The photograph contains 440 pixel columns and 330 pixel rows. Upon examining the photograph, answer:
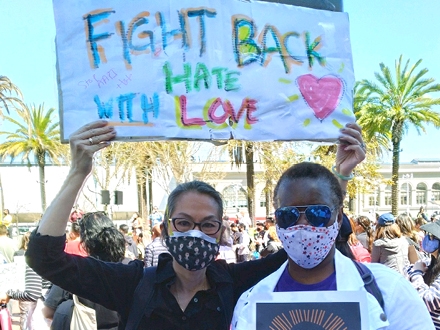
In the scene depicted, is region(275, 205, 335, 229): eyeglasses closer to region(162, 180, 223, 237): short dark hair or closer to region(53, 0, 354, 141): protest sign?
region(162, 180, 223, 237): short dark hair

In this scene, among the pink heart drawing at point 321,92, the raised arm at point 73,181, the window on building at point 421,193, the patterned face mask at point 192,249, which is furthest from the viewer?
the window on building at point 421,193

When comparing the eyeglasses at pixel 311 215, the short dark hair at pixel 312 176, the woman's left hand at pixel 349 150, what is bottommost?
the eyeglasses at pixel 311 215

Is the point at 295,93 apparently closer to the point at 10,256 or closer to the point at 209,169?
the point at 10,256

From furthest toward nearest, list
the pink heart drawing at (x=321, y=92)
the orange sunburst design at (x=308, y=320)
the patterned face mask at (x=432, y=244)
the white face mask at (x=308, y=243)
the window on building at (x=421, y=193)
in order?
the window on building at (x=421, y=193), the patterned face mask at (x=432, y=244), the pink heart drawing at (x=321, y=92), the white face mask at (x=308, y=243), the orange sunburst design at (x=308, y=320)

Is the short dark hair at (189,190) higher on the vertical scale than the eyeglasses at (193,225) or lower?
higher

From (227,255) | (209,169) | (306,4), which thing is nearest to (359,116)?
(209,169)

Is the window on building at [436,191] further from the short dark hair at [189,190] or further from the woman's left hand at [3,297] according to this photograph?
the short dark hair at [189,190]

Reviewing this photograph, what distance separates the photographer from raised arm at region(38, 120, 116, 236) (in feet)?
6.43

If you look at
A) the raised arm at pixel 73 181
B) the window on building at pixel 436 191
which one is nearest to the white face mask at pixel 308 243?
the raised arm at pixel 73 181

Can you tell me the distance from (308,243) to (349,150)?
87 cm

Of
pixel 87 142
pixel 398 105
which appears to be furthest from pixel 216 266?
pixel 398 105

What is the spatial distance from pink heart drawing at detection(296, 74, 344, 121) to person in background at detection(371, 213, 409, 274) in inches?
166

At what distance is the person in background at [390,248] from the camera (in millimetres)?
6320

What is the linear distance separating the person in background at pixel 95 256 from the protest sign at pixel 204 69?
56.3 inches
